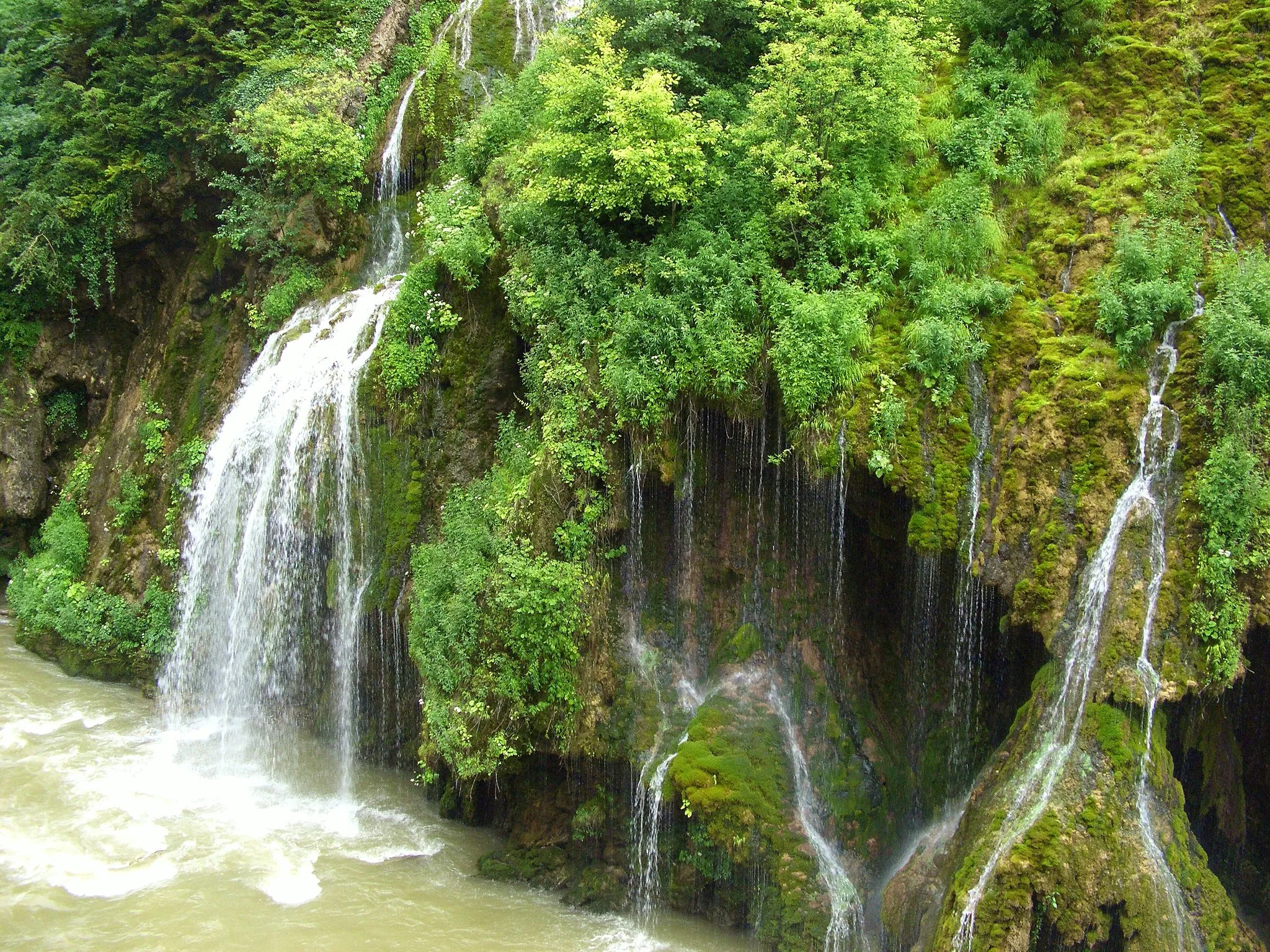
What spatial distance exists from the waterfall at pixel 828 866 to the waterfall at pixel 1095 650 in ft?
5.21

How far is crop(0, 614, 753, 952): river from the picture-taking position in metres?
8.55

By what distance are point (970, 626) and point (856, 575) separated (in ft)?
4.24

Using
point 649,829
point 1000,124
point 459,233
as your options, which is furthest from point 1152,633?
point 459,233

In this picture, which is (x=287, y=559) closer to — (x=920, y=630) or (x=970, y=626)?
(x=920, y=630)

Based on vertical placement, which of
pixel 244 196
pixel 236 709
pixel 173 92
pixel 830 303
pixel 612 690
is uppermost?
pixel 173 92

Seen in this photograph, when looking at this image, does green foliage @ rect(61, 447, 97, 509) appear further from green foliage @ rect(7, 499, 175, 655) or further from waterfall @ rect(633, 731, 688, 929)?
waterfall @ rect(633, 731, 688, 929)

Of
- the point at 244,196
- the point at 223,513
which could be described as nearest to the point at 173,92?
the point at 244,196

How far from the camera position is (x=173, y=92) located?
16.2m

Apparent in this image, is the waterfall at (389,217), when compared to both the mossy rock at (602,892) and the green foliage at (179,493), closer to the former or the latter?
the green foliage at (179,493)

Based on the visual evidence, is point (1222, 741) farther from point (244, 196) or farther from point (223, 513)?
point (244, 196)

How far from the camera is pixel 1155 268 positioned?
840 cm

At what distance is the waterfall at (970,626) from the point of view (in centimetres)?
822

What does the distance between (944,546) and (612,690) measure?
3.64 meters

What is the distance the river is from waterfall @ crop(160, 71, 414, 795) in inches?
23.6
